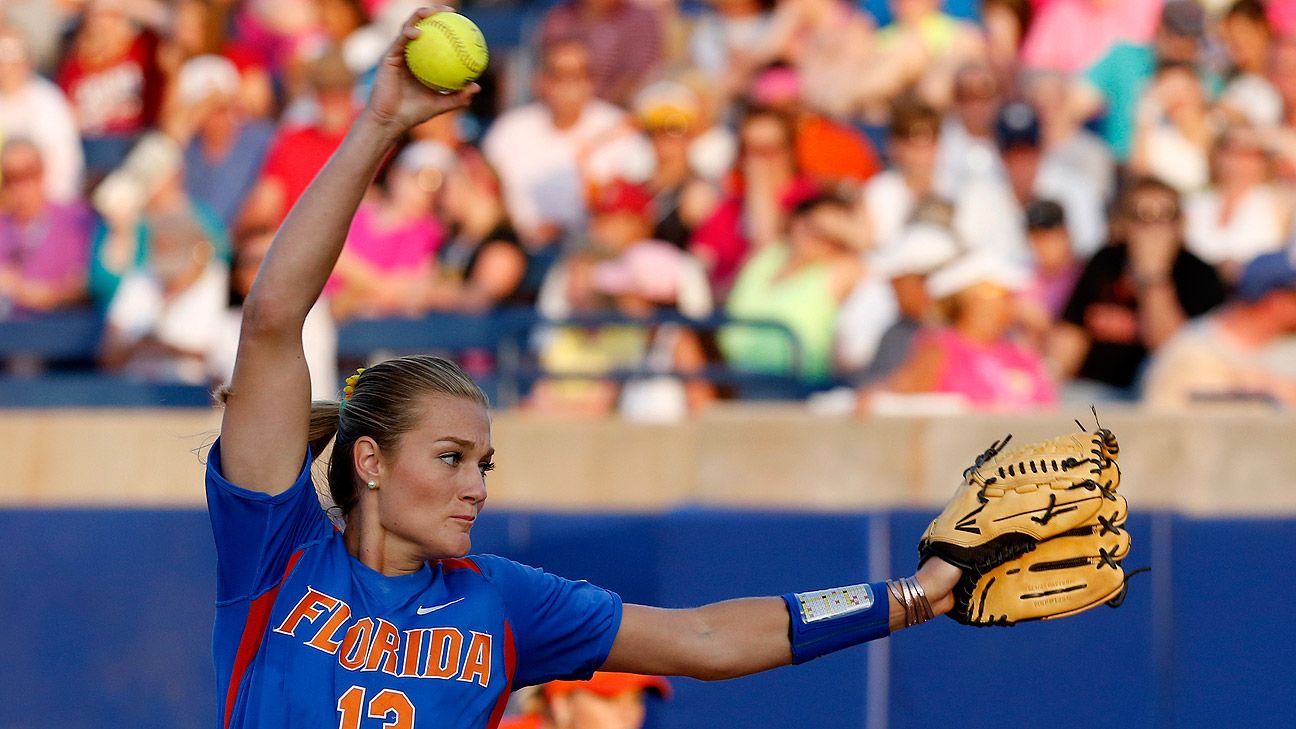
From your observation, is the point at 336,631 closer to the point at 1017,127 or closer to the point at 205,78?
the point at 1017,127

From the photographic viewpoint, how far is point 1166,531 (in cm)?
511

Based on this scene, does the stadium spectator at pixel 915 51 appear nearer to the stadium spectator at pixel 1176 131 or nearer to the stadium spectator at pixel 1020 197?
the stadium spectator at pixel 1020 197

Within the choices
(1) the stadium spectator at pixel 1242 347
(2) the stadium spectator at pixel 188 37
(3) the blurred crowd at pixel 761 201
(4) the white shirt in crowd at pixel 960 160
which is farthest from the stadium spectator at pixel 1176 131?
(2) the stadium spectator at pixel 188 37

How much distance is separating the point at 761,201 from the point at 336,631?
16.2ft

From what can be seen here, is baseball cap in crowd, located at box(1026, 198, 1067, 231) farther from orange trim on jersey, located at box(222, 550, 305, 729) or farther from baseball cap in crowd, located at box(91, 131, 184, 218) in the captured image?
orange trim on jersey, located at box(222, 550, 305, 729)

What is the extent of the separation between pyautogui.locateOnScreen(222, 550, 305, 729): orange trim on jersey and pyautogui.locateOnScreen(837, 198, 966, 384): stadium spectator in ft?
12.6

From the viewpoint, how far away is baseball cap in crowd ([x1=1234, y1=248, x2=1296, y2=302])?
6102mm

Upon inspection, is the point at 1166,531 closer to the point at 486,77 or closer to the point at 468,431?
Result: the point at 468,431

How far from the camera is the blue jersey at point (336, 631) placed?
105 inches

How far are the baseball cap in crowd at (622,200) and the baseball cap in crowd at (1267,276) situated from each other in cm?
250

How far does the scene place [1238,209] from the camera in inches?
273

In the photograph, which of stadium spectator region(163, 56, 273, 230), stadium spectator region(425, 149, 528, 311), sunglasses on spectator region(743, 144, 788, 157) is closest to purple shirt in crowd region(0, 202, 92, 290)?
stadium spectator region(163, 56, 273, 230)

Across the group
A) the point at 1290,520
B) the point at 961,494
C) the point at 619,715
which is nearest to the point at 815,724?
the point at 619,715

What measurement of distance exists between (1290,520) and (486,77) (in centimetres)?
560
